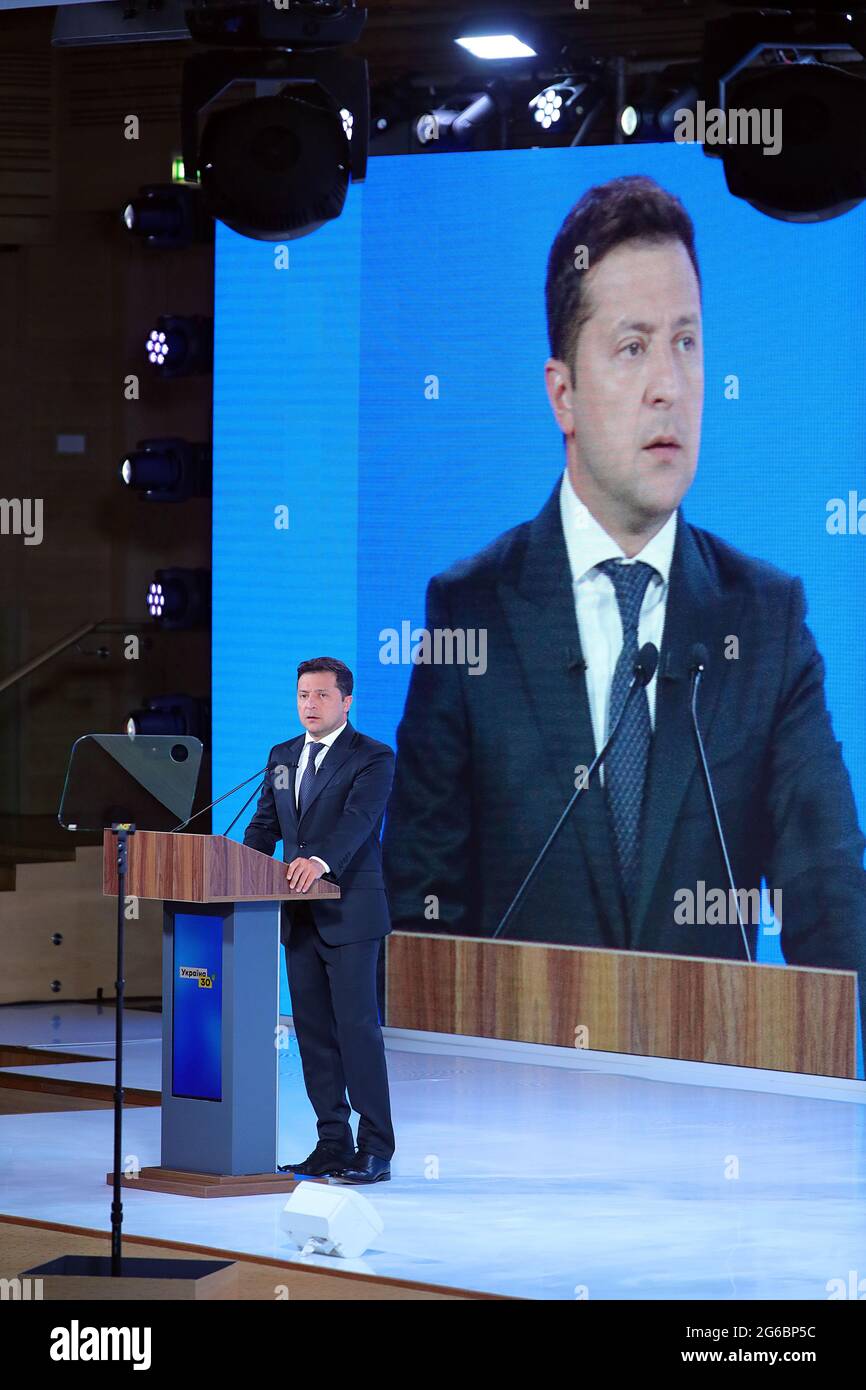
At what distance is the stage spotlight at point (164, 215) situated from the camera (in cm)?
952

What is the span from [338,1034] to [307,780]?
2.36 feet

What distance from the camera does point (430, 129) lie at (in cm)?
866

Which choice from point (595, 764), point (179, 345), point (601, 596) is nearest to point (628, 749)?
point (595, 764)

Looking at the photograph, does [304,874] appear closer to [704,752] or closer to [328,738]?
[328,738]

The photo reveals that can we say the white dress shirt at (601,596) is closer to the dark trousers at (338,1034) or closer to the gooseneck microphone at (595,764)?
the gooseneck microphone at (595,764)

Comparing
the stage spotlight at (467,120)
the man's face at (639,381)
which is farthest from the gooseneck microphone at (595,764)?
the stage spotlight at (467,120)

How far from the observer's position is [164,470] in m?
9.52

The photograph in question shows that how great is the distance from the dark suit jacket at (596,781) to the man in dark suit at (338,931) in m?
2.35

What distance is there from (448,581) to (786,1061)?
231cm

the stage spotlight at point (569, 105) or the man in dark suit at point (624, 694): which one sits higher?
the stage spotlight at point (569, 105)

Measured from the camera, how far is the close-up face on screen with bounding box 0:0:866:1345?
601cm

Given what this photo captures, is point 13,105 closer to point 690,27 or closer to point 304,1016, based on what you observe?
point 690,27
